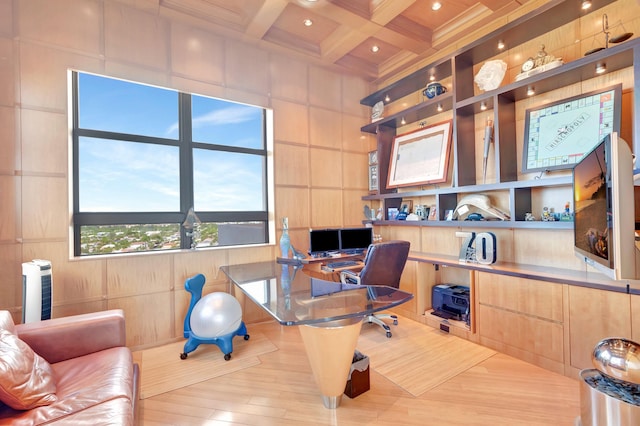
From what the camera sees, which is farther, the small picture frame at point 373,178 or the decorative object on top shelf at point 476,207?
the small picture frame at point 373,178

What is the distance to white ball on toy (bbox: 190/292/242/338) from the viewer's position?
264cm

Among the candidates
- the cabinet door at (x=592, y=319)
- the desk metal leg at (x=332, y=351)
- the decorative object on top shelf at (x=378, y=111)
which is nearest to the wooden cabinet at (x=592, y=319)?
the cabinet door at (x=592, y=319)

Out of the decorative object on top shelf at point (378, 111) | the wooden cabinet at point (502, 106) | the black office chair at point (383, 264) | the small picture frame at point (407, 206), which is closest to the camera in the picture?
the wooden cabinet at point (502, 106)

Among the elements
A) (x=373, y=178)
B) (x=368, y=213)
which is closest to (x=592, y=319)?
(x=368, y=213)

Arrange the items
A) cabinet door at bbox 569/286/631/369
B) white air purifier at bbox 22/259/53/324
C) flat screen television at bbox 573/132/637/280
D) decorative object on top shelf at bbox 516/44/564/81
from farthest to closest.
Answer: decorative object on top shelf at bbox 516/44/564/81, white air purifier at bbox 22/259/53/324, cabinet door at bbox 569/286/631/369, flat screen television at bbox 573/132/637/280

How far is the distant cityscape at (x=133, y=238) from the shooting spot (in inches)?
111

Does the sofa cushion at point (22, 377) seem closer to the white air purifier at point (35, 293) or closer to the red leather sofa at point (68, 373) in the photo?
the red leather sofa at point (68, 373)

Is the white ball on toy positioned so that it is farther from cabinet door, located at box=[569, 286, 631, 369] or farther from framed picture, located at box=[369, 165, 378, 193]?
cabinet door, located at box=[569, 286, 631, 369]

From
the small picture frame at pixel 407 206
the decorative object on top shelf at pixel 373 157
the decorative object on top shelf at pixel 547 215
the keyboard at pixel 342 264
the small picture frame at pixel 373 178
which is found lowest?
the keyboard at pixel 342 264

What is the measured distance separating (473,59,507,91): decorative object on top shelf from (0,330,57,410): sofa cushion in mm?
4236

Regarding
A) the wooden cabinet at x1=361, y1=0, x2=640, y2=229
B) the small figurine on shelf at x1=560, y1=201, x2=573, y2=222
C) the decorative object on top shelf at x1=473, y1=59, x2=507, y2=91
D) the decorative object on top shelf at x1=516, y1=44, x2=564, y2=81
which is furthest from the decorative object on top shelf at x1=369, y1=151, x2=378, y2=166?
the small figurine on shelf at x1=560, y1=201, x2=573, y2=222

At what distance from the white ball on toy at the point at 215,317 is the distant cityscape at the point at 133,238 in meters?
0.88

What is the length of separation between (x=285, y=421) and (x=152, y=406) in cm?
97

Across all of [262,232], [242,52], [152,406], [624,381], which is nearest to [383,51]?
[242,52]
